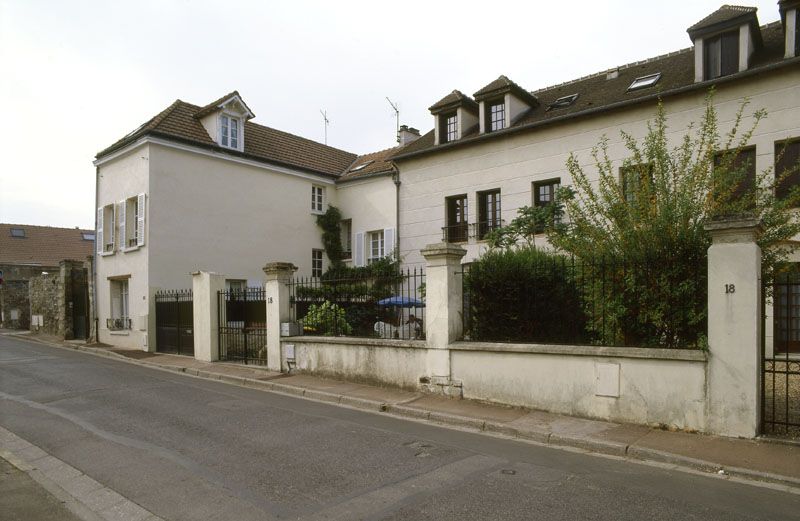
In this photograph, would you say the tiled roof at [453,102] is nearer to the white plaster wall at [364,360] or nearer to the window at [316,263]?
the window at [316,263]

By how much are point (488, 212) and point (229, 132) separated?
10302 millimetres

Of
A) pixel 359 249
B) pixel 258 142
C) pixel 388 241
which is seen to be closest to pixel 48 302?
pixel 258 142

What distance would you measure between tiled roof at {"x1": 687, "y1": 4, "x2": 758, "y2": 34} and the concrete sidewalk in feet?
41.3

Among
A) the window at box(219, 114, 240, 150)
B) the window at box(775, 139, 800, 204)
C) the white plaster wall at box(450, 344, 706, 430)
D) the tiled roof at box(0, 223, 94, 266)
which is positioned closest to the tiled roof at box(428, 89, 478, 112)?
the window at box(219, 114, 240, 150)

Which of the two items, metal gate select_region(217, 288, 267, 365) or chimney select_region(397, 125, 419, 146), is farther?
chimney select_region(397, 125, 419, 146)

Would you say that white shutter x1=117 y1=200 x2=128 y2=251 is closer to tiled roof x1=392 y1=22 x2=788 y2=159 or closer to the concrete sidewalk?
tiled roof x1=392 y1=22 x2=788 y2=159

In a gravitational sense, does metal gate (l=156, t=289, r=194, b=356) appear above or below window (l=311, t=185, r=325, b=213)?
below

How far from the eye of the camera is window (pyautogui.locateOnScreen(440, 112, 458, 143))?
795 inches

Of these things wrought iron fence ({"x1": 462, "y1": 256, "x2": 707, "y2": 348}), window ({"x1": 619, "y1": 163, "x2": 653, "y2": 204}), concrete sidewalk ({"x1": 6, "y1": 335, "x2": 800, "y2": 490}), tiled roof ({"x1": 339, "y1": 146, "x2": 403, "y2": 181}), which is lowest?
concrete sidewalk ({"x1": 6, "y1": 335, "x2": 800, "y2": 490})

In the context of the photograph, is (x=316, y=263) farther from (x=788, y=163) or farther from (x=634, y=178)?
(x=788, y=163)

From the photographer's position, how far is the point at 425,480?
5.11 metres

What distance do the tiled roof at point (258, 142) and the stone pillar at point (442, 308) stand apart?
13.1 m

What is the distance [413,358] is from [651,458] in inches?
171

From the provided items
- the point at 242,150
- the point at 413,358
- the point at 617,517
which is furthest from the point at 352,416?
the point at 242,150
